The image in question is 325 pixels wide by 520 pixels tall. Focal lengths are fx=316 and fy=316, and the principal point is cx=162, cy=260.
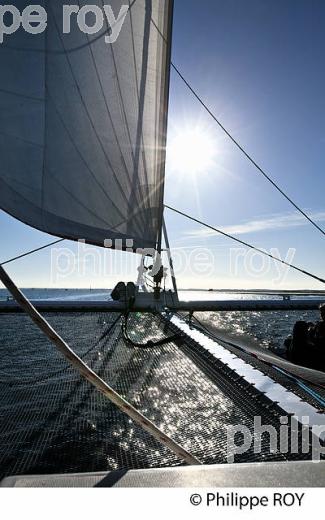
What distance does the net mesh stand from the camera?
2.55m

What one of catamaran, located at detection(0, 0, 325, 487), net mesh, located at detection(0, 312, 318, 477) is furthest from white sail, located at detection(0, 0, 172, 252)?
net mesh, located at detection(0, 312, 318, 477)

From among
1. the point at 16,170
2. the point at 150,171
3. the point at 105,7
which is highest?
the point at 105,7

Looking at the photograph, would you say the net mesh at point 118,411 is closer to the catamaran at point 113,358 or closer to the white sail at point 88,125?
the catamaran at point 113,358

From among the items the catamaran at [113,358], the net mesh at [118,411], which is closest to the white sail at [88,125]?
the catamaran at [113,358]

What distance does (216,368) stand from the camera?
492 cm

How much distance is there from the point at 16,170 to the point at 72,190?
1.21 metres

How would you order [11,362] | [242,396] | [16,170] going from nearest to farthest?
[16,170]
[242,396]
[11,362]

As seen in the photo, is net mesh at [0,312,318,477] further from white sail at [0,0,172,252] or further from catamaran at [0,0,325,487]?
white sail at [0,0,172,252]

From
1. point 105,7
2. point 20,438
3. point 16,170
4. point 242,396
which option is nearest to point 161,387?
point 242,396

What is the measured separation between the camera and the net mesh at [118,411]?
255cm

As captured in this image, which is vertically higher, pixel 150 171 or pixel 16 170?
pixel 150 171

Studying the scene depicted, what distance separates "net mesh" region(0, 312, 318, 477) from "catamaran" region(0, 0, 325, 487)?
2 centimetres

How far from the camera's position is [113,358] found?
5699 millimetres
